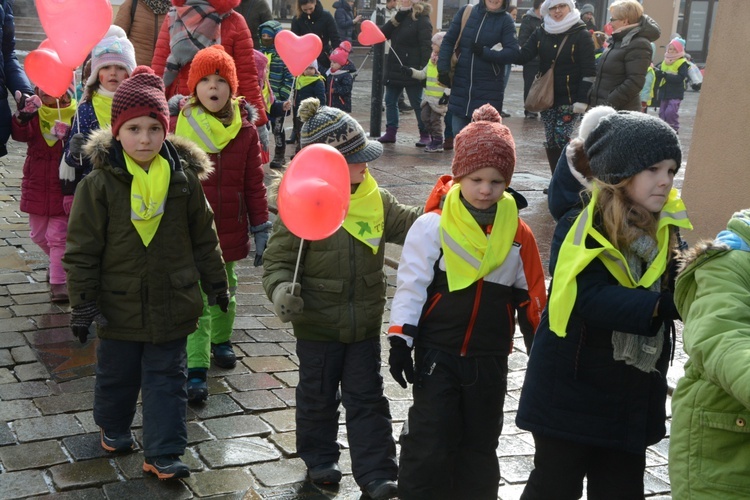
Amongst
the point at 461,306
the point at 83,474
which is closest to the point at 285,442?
the point at 83,474

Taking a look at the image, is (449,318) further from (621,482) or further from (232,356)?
(232,356)

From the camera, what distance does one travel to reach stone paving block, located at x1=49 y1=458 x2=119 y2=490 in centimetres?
409

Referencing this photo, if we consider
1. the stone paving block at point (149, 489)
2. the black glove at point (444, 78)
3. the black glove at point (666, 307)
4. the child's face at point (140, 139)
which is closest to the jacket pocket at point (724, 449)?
the black glove at point (666, 307)

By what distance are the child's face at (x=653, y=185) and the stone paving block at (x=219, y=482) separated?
2.00m

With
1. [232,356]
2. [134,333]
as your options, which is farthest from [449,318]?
[232,356]

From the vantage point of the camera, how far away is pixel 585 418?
332 centimetres

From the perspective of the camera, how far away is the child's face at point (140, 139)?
4215 millimetres

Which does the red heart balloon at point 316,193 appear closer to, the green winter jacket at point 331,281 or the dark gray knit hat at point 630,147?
the green winter jacket at point 331,281

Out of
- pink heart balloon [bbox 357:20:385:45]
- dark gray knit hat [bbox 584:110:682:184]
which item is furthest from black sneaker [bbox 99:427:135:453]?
pink heart balloon [bbox 357:20:385:45]

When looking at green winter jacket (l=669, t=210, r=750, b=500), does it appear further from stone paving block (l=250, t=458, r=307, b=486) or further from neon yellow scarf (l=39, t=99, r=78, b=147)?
neon yellow scarf (l=39, t=99, r=78, b=147)

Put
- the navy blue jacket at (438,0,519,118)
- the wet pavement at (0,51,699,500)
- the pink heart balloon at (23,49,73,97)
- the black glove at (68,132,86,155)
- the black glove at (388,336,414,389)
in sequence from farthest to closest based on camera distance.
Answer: the navy blue jacket at (438,0,519,118), the pink heart balloon at (23,49,73,97), the black glove at (68,132,86,155), the wet pavement at (0,51,699,500), the black glove at (388,336,414,389)

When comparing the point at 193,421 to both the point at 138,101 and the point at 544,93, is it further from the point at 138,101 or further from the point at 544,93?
the point at 544,93

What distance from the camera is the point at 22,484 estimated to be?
4055mm

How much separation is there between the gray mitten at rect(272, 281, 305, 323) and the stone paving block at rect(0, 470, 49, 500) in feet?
3.94
